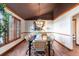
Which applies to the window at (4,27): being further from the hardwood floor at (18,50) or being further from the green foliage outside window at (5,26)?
the hardwood floor at (18,50)

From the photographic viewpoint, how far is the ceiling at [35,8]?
286 cm

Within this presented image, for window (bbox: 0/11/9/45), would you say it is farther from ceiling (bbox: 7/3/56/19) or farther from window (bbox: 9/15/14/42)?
ceiling (bbox: 7/3/56/19)

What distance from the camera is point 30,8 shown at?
2979 mm

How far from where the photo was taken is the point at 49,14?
2998mm

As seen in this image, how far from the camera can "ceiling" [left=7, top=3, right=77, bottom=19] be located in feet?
9.39

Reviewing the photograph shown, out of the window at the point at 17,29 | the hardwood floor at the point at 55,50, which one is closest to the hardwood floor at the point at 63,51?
the hardwood floor at the point at 55,50

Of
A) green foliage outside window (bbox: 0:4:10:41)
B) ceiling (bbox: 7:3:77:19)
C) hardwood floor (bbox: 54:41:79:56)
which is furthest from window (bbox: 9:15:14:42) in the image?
hardwood floor (bbox: 54:41:79:56)

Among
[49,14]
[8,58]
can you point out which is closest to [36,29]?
[49,14]

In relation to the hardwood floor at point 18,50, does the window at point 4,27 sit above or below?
above

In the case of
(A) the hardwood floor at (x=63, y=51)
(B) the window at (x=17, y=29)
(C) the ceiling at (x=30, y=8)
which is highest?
(C) the ceiling at (x=30, y=8)

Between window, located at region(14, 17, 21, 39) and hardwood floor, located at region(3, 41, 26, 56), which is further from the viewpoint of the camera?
window, located at region(14, 17, 21, 39)

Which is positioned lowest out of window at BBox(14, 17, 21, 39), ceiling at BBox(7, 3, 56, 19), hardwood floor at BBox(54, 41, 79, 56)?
hardwood floor at BBox(54, 41, 79, 56)

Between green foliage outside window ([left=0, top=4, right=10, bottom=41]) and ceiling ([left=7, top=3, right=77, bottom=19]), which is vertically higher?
ceiling ([left=7, top=3, right=77, bottom=19])

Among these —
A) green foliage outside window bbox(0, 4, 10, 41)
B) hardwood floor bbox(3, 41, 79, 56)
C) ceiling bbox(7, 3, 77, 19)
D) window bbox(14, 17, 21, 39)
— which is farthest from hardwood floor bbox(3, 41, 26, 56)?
ceiling bbox(7, 3, 77, 19)
